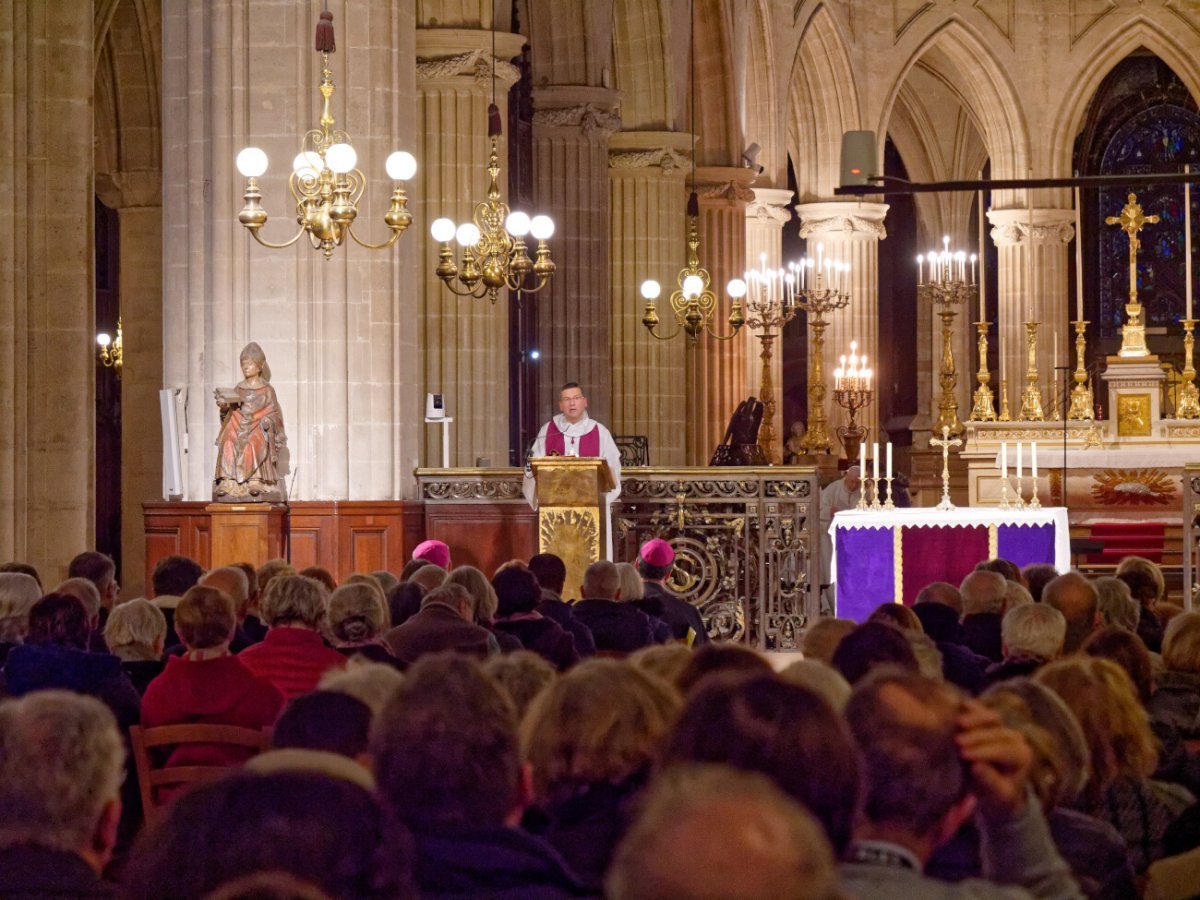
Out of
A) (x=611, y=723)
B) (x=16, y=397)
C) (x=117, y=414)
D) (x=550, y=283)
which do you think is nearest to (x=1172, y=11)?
(x=550, y=283)

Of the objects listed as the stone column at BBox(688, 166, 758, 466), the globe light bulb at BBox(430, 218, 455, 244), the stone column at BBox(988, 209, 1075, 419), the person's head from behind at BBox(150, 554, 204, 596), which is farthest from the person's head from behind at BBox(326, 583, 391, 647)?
the stone column at BBox(988, 209, 1075, 419)

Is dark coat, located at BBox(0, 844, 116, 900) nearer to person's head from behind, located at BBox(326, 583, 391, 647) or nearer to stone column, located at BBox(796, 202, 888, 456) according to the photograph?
person's head from behind, located at BBox(326, 583, 391, 647)

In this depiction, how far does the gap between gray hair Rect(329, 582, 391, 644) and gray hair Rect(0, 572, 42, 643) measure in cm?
117

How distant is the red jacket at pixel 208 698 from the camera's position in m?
5.59

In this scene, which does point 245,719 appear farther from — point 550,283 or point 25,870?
point 550,283

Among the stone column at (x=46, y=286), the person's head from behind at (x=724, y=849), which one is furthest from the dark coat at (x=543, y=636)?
the stone column at (x=46, y=286)

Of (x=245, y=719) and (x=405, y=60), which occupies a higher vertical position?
(x=405, y=60)

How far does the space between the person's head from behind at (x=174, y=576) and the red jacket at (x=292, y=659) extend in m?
2.14

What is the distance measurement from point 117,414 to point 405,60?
15657 mm

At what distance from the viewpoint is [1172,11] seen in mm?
31641

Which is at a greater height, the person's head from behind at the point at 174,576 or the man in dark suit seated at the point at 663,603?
the person's head from behind at the point at 174,576

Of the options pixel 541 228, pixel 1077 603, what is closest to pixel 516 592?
pixel 1077 603

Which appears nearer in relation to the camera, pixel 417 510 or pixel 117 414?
pixel 417 510

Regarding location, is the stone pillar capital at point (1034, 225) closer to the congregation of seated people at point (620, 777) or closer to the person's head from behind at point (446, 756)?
the congregation of seated people at point (620, 777)
